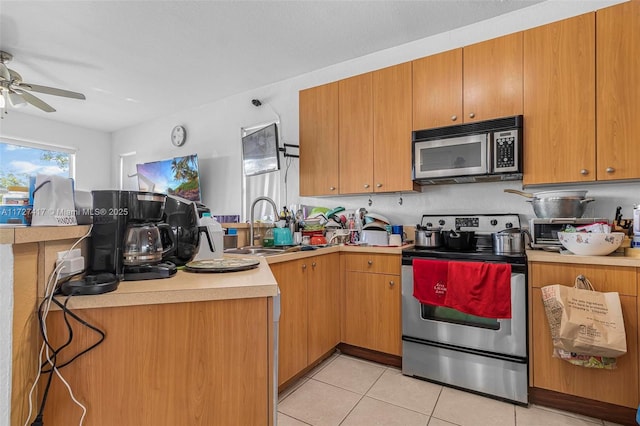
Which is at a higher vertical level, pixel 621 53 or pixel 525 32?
pixel 525 32

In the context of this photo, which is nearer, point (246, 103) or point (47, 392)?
point (47, 392)

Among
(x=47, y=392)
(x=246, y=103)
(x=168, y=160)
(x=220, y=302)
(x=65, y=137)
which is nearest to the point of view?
(x=47, y=392)

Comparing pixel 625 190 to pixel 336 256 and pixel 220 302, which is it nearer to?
pixel 336 256

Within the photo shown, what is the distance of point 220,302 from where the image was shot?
93 cm

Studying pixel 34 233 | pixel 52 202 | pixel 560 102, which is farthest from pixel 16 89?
pixel 560 102

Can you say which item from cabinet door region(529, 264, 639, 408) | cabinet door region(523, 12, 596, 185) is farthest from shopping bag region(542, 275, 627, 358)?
cabinet door region(523, 12, 596, 185)

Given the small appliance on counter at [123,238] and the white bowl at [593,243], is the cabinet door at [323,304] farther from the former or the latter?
the white bowl at [593,243]

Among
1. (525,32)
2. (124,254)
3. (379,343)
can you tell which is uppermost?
(525,32)

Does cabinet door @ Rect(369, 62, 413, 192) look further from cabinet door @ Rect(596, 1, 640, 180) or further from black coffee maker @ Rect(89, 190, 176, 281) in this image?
black coffee maker @ Rect(89, 190, 176, 281)

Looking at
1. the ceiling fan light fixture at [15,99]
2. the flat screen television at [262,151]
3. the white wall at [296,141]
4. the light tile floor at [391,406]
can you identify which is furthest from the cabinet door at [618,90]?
the ceiling fan light fixture at [15,99]

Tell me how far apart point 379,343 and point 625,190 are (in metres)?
1.95

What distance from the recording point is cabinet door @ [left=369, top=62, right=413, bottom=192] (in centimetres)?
249

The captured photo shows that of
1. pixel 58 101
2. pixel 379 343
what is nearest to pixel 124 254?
pixel 379 343

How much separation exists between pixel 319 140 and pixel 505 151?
1.52 m
